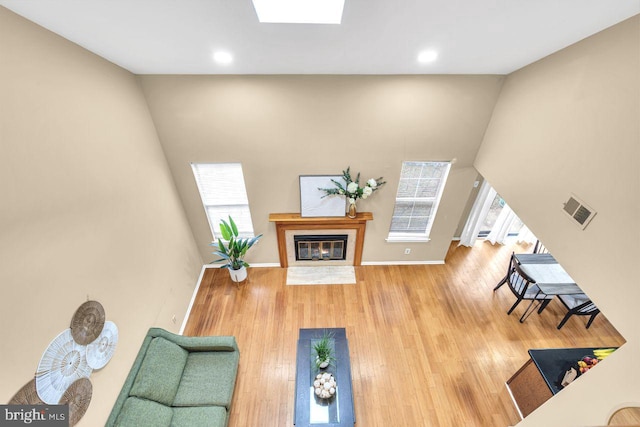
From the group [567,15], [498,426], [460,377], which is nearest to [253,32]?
[567,15]

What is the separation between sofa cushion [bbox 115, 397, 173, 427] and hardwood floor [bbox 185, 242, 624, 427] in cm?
75

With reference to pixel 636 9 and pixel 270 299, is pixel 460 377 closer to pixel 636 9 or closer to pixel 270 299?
pixel 270 299

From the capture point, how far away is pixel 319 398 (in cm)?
276

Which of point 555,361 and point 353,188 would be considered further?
point 353,188

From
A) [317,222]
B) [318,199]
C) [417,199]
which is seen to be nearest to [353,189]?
[318,199]

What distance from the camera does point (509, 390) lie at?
3168 mm

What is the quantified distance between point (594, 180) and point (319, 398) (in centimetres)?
307

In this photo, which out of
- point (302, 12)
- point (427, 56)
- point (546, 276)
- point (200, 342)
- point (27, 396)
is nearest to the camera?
point (27, 396)

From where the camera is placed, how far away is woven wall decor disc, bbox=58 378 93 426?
6.71ft

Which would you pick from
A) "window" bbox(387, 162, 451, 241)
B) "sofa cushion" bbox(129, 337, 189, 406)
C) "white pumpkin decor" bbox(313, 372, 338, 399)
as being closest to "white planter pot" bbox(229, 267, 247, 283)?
"sofa cushion" bbox(129, 337, 189, 406)

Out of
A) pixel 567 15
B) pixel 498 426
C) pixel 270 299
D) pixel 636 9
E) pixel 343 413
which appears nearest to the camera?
pixel 636 9

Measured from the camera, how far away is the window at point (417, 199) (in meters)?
3.89

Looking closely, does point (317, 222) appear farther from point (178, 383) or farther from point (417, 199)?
point (178, 383)

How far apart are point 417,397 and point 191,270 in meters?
3.62
